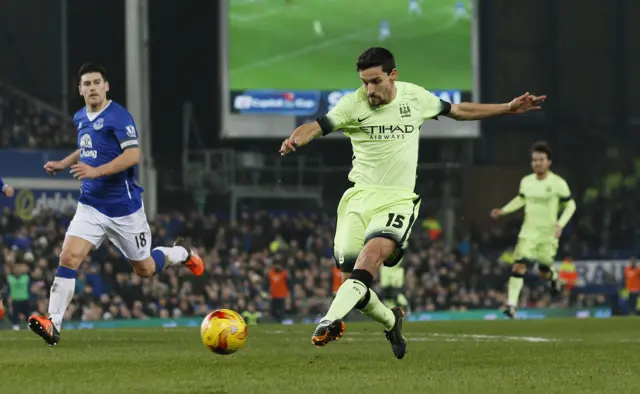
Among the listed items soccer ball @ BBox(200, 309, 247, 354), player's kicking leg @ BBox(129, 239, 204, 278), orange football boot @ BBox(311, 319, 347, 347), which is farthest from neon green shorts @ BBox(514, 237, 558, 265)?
orange football boot @ BBox(311, 319, 347, 347)

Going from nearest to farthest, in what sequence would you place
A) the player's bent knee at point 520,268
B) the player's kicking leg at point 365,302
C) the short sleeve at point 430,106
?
1. the player's kicking leg at point 365,302
2. the short sleeve at point 430,106
3. the player's bent knee at point 520,268

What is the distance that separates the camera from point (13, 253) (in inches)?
1064

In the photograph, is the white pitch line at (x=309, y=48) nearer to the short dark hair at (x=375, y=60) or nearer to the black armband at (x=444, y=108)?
the black armband at (x=444, y=108)

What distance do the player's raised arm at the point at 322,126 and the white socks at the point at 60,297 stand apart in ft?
10.5

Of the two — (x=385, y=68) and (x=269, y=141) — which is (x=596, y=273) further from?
(x=385, y=68)

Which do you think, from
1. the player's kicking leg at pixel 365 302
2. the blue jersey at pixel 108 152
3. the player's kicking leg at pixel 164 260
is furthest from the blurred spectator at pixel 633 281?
the player's kicking leg at pixel 365 302

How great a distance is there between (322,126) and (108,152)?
305cm

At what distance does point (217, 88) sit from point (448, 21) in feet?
22.3

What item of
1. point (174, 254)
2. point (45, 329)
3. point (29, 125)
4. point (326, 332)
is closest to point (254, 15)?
point (29, 125)

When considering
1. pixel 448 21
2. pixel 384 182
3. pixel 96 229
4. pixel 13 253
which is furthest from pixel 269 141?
pixel 384 182

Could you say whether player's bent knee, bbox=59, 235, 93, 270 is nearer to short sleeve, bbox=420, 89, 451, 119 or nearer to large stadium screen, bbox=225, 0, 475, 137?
short sleeve, bbox=420, 89, 451, 119

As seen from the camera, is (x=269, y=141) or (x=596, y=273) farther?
(x=269, y=141)

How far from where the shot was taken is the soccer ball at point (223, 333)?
10727mm

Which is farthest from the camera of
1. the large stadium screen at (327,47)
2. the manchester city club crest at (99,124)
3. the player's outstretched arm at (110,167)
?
the large stadium screen at (327,47)
